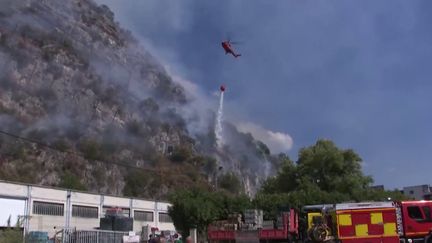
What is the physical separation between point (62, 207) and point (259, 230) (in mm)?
32131

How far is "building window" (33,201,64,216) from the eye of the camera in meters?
58.6

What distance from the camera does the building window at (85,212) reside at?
64.6 metres

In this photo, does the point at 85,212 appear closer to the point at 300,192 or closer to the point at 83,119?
the point at 300,192

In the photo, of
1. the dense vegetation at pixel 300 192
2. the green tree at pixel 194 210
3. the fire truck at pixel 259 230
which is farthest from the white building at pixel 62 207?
the fire truck at pixel 259 230

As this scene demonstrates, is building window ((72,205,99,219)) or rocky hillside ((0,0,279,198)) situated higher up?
rocky hillside ((0,0,279,198))

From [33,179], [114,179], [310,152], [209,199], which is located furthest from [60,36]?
[209,199]

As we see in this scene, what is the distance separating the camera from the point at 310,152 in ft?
248

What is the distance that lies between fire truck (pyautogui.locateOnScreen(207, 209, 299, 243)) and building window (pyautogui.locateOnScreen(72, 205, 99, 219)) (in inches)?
1107

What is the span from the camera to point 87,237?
123 ft

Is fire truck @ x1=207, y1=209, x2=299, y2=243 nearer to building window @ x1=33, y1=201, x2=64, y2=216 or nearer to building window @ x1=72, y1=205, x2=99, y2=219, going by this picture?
building window @ x1=33, y1=201, x2=64, y2=216

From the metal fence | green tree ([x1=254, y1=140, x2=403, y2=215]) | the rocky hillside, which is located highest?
the rocky hillside

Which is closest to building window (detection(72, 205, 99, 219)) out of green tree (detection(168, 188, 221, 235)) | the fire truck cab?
green tree (detection(168, 188, 221, 235))

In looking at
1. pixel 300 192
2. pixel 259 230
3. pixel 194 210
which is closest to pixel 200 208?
pixel 194 210

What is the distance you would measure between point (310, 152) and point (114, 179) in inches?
2737
